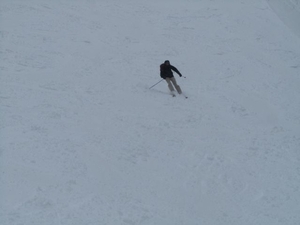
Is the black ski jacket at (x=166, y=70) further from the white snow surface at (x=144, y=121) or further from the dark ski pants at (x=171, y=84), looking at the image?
the white snow surface at (x=144, y=121)

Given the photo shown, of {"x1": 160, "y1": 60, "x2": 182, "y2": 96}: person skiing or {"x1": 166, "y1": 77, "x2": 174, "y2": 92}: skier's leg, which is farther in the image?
{"x1": 166, "y1": 77, "x2": 174, "y2": 92}: skier's leg

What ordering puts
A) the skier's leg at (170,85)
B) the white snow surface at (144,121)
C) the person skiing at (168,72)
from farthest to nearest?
the skier's leg at (170,85) < the person skiing at (168,72) < the white snow surface at (144,121)

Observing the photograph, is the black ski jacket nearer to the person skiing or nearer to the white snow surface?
the person skiing

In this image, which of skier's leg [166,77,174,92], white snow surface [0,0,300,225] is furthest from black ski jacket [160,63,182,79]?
white snow surface [0,0,300,225]

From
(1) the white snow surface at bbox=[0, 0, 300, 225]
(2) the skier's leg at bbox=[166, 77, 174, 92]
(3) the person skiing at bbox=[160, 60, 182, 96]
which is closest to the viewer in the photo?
(1) the white snow surface at bbox=[0, 0, 300, 225]

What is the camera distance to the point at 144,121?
12586 mm

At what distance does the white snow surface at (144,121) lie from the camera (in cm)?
Answer: 909

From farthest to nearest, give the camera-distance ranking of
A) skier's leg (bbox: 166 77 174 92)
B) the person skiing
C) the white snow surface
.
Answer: skier's leg (bbox: 166 77 174 92)
the person skiing
the white snow surface

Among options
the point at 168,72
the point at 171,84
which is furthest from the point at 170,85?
the point at 168,72

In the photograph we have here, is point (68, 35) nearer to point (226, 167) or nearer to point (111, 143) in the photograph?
point (111, 143)

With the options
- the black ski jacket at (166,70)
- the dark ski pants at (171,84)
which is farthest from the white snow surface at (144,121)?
the black ski jacket at (166,70)

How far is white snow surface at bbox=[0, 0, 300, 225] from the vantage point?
9.09 meters

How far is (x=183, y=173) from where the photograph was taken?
33.7ft

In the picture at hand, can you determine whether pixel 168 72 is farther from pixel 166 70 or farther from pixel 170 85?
pixel 170 85
